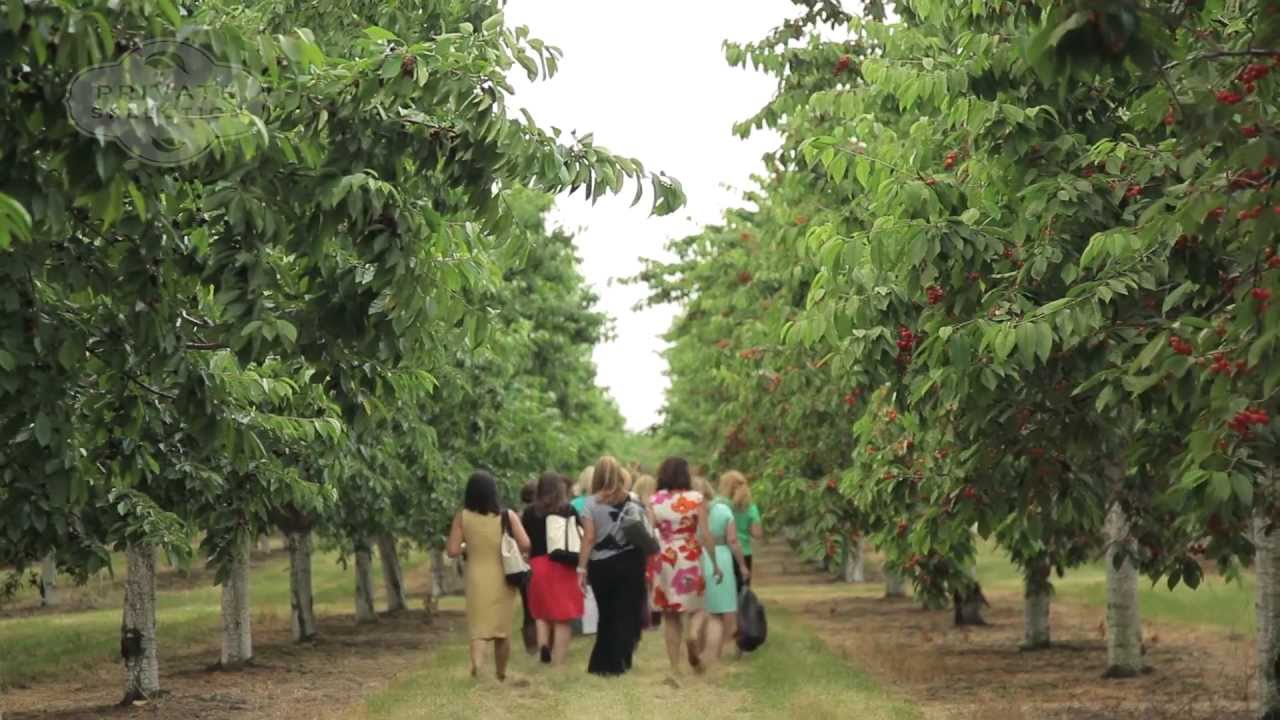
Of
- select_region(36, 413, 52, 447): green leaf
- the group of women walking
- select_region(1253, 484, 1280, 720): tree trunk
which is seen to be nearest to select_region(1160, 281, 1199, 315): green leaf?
select_region(1253, 484, 1280, 720): tree trunk

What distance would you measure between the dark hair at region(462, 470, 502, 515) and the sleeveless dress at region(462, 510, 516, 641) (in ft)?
0.30

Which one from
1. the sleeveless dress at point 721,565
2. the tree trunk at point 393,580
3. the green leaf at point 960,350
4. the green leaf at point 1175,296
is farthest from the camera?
the tree trunk at point 393,580

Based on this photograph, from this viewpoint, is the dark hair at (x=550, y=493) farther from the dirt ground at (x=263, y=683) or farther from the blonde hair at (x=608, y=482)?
the dirt ground at (x=263, y=683)

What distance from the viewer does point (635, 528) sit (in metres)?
15.8

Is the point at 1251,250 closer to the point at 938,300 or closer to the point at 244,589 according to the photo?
the point at 938,300

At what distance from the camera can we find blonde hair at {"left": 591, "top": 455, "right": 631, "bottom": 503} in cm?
1568

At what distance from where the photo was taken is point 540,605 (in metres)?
17.0

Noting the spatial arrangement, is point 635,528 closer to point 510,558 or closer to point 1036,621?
point 510,558

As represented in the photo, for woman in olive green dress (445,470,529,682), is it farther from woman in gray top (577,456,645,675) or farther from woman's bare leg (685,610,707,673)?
woman's bare leg (685,610,707,673)

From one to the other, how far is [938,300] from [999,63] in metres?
1.41

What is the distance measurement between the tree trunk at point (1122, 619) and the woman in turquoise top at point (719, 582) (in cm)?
369

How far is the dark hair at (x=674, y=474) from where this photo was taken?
52.2 ft

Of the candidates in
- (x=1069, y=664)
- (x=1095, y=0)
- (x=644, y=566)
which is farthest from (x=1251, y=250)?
(x=1069, y=664)

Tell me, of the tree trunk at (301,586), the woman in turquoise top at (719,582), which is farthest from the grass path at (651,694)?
the tree trunk at (301,586)
